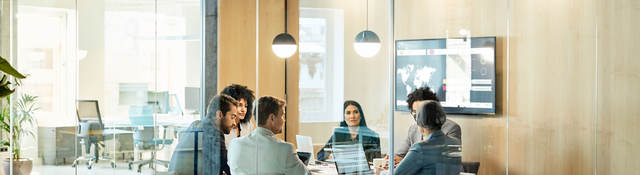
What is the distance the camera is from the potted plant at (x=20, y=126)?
462 centimetres

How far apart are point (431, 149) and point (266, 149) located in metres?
1.28

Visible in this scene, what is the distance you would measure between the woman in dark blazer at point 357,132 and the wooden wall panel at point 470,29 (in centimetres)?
20

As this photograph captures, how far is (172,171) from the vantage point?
4.26m

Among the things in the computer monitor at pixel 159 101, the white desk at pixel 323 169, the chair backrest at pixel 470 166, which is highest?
the computer monitor at pixel 159 101

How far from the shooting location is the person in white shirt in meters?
4.16

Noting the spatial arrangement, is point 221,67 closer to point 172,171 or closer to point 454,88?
point 172,171

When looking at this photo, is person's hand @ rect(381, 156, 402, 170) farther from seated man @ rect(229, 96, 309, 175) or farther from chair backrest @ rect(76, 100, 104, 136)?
chair backrest @ rect(76, 100, 104, 136)

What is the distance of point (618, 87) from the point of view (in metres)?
5.49

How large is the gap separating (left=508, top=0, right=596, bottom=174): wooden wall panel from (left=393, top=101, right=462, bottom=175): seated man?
54cm

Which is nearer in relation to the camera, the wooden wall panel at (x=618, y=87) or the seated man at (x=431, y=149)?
the seated man at (x=431, y=149)

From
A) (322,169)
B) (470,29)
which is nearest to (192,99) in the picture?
(322,169)

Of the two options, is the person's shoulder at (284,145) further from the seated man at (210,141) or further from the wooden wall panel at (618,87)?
the wooden wall panel at (618,87)

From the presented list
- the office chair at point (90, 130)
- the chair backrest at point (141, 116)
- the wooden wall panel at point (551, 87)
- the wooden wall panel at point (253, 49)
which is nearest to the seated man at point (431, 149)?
the wooden wall panel at point (551, 87)

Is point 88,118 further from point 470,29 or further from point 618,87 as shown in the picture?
point 618,87
